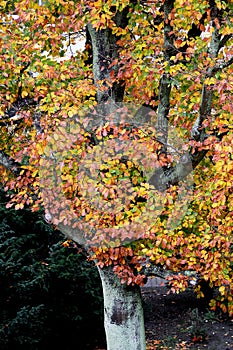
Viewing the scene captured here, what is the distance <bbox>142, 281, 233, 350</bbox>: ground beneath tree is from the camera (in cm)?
827

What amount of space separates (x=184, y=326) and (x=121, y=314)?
3845 millimetres

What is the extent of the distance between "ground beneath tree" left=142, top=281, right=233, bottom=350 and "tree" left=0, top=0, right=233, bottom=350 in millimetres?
2773

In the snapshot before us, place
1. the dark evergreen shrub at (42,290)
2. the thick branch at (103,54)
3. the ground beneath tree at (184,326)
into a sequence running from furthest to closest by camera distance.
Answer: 1. the ground beneath tree at (184,326)
2. the dark evergreen shrub at (42,290)
3. the thick branch at (103,54)

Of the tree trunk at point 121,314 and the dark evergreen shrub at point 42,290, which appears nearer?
the tree trunk at point 121,314

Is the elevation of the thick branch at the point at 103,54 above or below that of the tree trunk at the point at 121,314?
above

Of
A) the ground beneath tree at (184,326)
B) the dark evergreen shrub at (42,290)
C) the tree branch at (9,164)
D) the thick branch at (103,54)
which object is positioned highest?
the thick branch at (103,54)

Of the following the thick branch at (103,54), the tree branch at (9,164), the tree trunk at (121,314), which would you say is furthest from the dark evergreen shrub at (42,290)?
the thick branch at (103,54)

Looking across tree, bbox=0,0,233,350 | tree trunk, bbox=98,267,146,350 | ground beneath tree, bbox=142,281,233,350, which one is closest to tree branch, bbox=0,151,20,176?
tree, bbox=0,0,233,350

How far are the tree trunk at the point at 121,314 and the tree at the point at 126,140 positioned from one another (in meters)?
0.01

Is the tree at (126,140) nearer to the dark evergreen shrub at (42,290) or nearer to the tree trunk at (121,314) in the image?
the tree trunk at (121,314)

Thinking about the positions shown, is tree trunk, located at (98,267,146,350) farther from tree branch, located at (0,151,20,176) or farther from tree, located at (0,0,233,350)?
tree branch, located at (0,151,20,176)

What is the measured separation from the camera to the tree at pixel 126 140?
4887mm

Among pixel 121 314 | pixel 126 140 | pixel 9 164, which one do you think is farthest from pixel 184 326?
pixel 126 140

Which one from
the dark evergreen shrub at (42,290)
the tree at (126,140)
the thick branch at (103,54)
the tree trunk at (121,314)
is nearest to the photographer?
the tree at (126,140)
